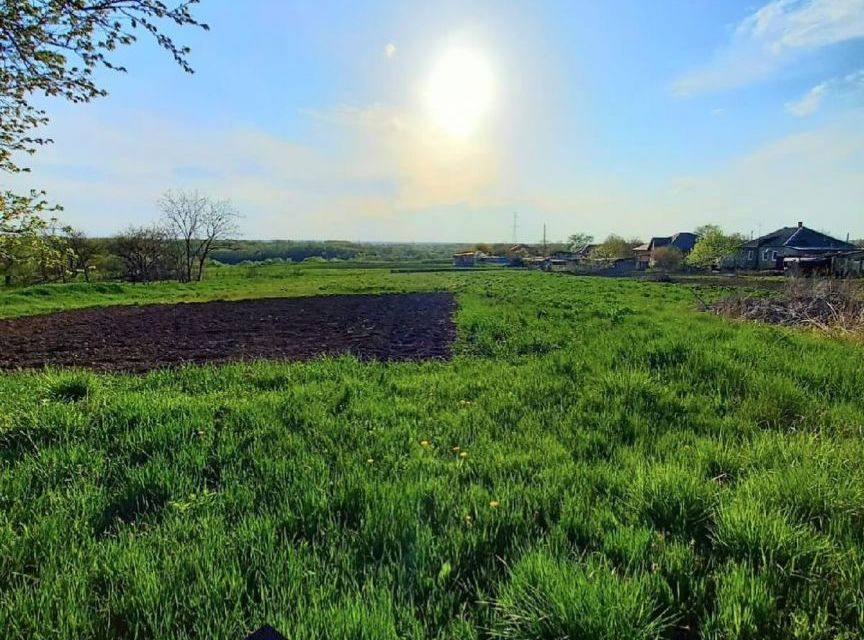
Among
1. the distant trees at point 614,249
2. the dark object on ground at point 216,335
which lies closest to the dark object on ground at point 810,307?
the dark object on ground at point 216,335

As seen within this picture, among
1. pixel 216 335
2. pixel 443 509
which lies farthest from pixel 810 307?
pixel 216 335

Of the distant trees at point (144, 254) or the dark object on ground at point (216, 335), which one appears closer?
the dark object on ground at point (216, 335)

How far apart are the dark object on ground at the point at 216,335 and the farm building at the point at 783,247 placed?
221ft

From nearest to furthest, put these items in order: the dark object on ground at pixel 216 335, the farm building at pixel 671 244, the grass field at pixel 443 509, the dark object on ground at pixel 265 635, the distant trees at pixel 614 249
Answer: the dark object on ground at pixel 265 635 → the grass field at pixel 443 509 → the dark object on ground at pixel 216 335 → the farm building at pixel 671 244 → the distant trees at pixel 614 249

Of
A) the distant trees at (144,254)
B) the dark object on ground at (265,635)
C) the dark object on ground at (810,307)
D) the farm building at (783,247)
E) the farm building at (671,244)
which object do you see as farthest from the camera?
the farm building at (671,244)

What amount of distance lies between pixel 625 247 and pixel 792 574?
118 m

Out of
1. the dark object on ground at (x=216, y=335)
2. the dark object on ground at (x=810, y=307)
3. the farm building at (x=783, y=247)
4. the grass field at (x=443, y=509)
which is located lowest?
the dark object on ground at (x=216, y=335)

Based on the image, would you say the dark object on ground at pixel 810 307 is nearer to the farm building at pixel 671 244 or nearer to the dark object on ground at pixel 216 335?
the dark object on ground at pixel 216 335

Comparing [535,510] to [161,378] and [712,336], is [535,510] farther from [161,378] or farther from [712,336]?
[712,336]

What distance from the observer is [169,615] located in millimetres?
2309

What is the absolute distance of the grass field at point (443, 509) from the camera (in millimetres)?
2309

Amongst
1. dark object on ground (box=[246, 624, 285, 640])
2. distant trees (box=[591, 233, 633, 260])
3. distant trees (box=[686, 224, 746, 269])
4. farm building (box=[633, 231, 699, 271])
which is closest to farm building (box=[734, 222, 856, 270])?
distant trees (box=[686, 224, 746, 269])

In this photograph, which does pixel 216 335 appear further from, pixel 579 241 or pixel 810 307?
pixel 579 241

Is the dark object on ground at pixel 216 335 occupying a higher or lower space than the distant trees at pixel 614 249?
lower
